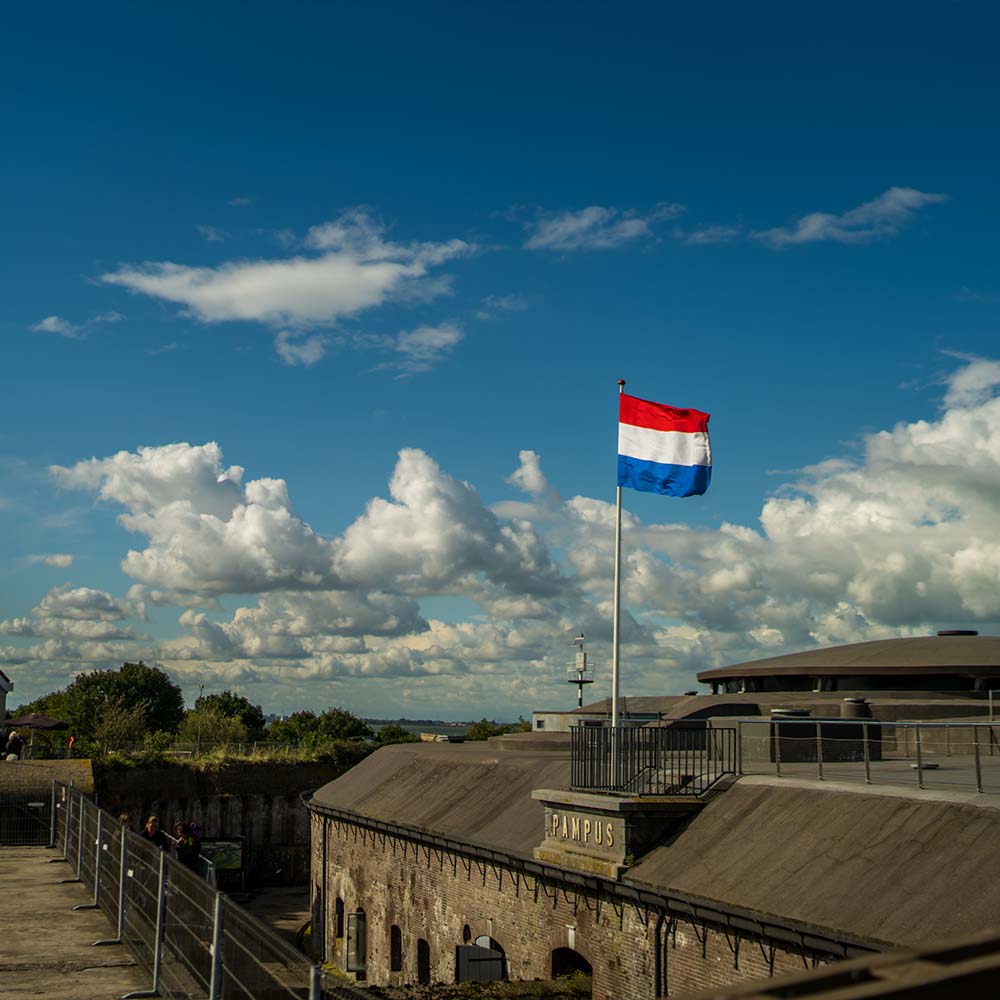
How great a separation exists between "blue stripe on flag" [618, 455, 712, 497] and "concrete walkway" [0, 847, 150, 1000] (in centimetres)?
1206

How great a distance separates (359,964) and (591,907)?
631 inches

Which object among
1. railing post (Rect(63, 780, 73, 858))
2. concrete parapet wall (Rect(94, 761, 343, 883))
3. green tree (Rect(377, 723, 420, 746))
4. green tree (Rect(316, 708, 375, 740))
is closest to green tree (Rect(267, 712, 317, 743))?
green tree (Rect(316, 708, 375, 740))

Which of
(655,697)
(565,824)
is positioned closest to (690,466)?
(565,824)

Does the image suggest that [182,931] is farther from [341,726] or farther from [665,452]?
[341,726]

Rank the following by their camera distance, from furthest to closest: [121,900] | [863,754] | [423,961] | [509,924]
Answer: [423,961] < [863,754] < [509,924] < [121,900]

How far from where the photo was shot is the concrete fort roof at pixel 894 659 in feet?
113

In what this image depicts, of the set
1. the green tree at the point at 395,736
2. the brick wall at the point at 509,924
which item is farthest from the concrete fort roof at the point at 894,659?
the green tree at the point at 395,736

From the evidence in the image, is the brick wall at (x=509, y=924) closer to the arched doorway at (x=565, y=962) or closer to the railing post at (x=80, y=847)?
the arched doorway at (x=565, y=962)

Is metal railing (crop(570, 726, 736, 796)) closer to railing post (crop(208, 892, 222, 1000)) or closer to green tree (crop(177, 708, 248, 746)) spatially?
railing post (crop(208, 892, 222, 1000))

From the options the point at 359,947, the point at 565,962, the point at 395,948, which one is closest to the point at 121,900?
the point at 565,962

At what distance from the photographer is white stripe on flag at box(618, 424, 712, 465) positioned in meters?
21.5

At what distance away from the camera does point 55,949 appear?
14.1 meters

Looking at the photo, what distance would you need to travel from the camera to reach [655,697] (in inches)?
1757

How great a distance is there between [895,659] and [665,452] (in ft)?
58.5
